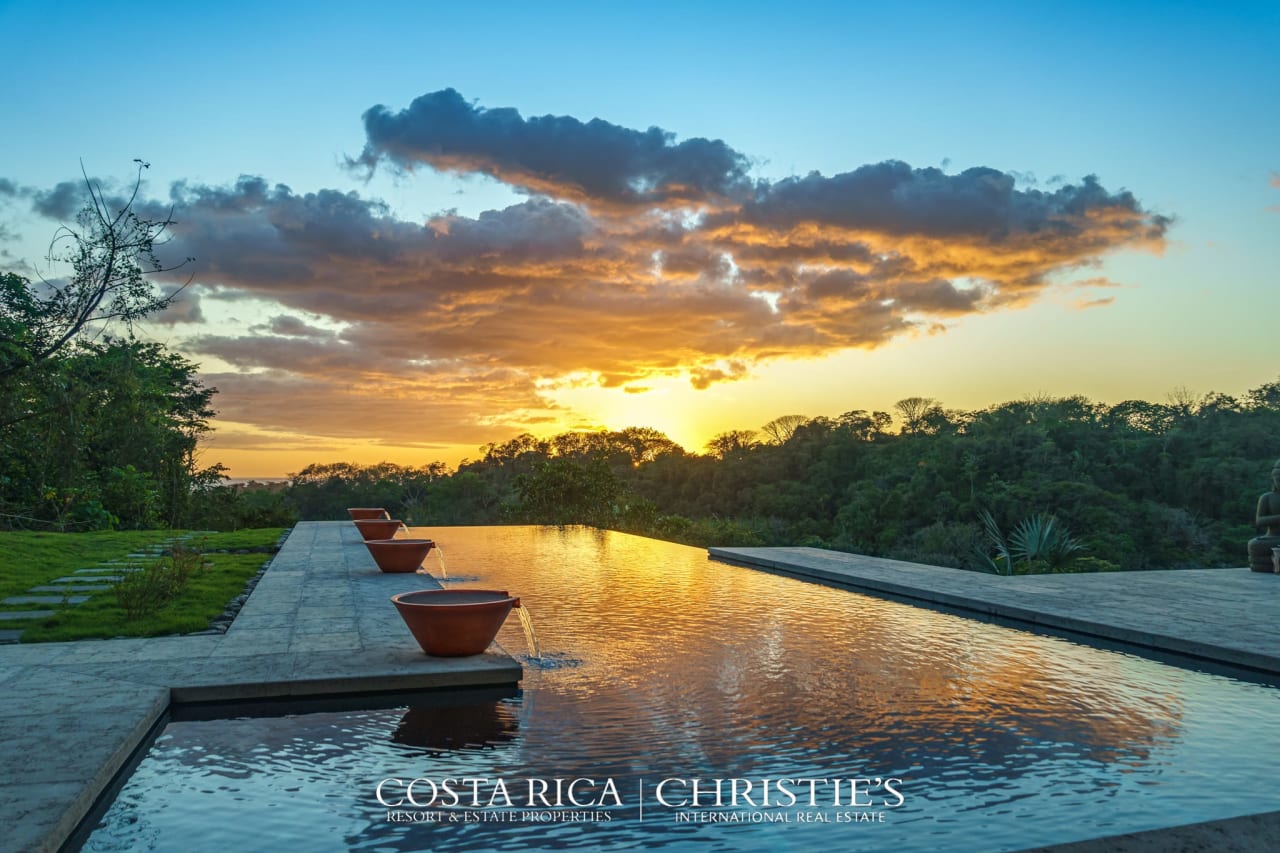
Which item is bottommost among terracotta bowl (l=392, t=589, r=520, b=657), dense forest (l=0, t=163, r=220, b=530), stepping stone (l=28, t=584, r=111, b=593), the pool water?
the pool water

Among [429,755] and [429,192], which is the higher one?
[429,192]

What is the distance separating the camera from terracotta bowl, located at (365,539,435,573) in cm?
964

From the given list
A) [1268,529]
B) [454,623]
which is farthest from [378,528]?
[1268,529]

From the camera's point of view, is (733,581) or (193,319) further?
(193,319)

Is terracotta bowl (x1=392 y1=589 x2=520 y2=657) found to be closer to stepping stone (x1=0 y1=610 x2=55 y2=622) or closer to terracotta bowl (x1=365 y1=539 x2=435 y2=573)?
stepping stone (x1=0 y1=610 x2=55 y2=622)

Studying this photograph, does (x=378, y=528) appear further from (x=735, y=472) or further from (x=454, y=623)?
(x=735, y=472)

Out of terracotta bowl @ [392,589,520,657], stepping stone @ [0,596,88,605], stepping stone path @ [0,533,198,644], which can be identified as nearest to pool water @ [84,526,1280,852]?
terracotta bowl @ [392,589,520,657]

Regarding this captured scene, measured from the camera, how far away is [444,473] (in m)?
35.2

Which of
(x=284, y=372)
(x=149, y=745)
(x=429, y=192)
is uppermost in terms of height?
(x=429, y=192)

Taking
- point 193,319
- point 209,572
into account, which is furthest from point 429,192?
point 209,572

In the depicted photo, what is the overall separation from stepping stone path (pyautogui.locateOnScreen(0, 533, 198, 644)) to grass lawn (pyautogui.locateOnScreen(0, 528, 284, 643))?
0.09 metres

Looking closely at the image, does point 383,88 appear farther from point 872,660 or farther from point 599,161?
point 872,660

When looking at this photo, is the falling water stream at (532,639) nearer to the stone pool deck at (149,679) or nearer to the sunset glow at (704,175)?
the stone pool deck at (149,679)

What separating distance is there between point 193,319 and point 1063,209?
602 inches
